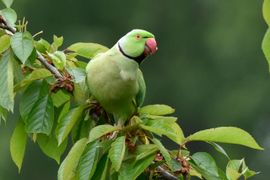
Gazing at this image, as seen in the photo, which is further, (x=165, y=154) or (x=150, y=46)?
(x=150, y=46)

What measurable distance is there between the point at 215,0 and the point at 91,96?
54.2ft

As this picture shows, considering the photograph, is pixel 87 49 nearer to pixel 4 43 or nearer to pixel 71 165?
pixel 4 43

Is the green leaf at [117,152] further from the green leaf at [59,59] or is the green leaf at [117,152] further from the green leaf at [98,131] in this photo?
the green leaf at [59,59]

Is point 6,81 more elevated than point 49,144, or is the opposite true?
point 6,81

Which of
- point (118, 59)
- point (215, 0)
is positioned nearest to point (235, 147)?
point (215, 0)

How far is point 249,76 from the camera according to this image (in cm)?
1683

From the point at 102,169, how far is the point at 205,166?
0.83ft

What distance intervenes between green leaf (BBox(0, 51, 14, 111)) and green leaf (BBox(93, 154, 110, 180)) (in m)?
0.26

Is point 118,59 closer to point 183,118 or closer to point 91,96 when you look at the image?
point 91,96

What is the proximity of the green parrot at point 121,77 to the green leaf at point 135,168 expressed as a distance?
35 centimetres

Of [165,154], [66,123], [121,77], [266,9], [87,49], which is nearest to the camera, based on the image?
[266,9]

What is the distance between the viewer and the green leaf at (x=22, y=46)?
8.32 feet

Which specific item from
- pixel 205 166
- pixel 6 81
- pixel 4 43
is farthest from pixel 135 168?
pixel 4 43

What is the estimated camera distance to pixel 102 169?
248 centimetres
